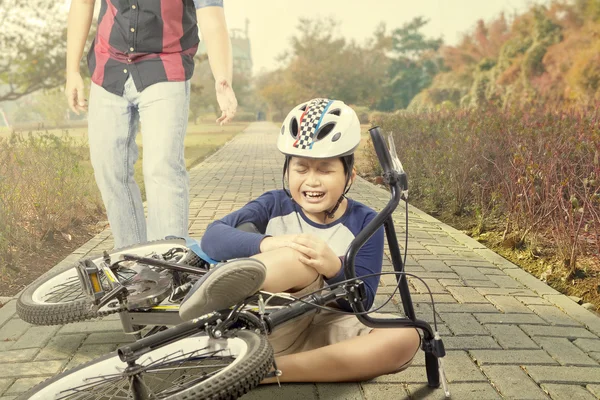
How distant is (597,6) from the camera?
93.6 ft

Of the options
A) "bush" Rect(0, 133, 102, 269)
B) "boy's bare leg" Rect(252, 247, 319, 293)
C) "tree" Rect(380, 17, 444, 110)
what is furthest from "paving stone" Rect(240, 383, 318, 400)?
"tree" Rect(380, 17, 444, 110)

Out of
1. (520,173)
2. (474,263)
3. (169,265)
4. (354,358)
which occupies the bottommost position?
(474,263)

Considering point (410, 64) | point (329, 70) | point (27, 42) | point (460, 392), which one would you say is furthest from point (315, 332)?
point (410, 64)

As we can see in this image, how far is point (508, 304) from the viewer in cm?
433

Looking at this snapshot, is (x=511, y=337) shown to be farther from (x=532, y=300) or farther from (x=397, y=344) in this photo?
(x=397, y=344)

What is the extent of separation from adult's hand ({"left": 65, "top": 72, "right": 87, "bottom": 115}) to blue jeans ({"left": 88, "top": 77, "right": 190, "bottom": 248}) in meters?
0.18

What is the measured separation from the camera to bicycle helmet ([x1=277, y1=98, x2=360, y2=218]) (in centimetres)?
281

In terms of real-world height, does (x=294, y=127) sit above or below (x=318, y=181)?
above

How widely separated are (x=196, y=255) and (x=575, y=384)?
6.15ft

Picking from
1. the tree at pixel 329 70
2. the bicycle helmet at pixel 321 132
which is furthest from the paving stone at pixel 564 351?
the tree at pixel 329 70

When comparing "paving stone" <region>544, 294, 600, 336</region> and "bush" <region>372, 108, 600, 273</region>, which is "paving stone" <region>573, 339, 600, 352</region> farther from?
"bush" <region>372, 108, 600, 273</region>

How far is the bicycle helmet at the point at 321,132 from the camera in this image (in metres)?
2.81

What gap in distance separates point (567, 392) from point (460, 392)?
0.48 m

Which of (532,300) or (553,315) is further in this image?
(532,300)
